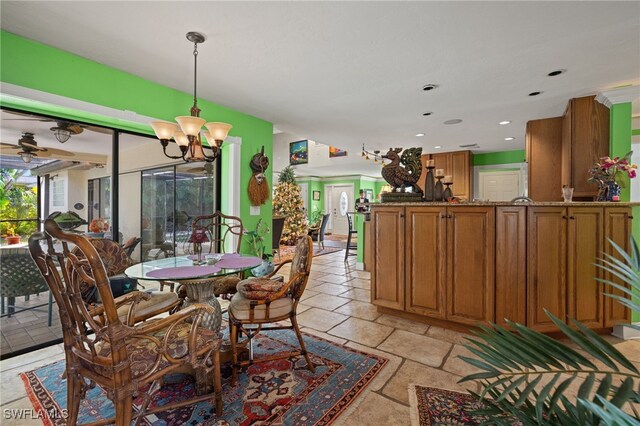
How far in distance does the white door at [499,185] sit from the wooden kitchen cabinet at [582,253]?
4544 mm

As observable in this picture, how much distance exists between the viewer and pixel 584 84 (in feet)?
10.4

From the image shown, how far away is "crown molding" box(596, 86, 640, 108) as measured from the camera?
3.05m

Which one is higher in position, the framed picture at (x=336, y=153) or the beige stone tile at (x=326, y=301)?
the framed picture at (x=336, y=153)

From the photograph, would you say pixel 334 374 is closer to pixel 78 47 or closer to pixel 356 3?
pixel 356 3

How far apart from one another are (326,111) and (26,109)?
10.2ft

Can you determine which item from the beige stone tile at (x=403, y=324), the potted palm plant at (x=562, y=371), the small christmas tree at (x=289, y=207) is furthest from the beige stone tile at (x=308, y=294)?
the small christmas tree at (x=289, y=207)

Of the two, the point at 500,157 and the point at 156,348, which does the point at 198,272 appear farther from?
the point at 500,157

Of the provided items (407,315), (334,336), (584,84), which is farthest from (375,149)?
(334,336)

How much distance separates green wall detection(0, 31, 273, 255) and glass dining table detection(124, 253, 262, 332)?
1.69m

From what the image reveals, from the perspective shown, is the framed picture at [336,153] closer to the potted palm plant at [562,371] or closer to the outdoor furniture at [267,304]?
the outdoor furniture at [267,304]

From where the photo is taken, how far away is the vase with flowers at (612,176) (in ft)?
9.41

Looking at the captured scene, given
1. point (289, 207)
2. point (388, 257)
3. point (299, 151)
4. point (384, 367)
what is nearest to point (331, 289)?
point (388, 257)

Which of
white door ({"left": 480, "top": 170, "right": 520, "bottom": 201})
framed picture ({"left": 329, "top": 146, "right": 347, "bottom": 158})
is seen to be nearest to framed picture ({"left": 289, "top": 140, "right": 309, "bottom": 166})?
framed picture ({"left": 329, "top": 146, "right": 347, "bottom": 158})

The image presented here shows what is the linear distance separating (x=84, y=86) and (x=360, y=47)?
98.0 inches
